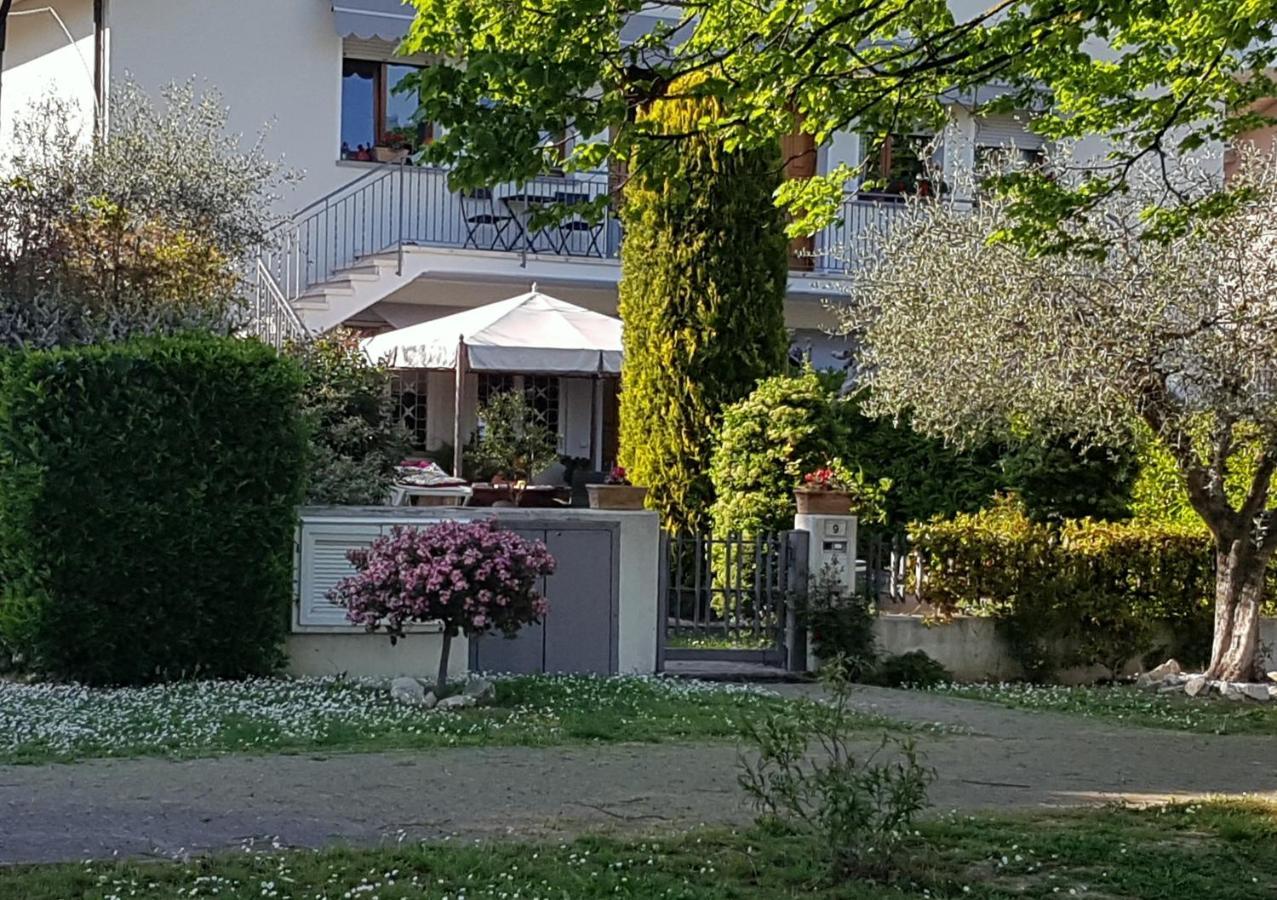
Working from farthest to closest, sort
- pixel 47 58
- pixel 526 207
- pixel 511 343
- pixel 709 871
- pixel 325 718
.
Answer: pixel 47 58
pixel 526 207
pixel 511 343
pixel 325 718
pixel 709 871

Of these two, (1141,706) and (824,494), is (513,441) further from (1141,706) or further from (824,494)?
(1141,706)

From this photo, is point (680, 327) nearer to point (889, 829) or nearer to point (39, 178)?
point (39, 178)

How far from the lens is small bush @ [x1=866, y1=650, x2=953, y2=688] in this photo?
528 inches

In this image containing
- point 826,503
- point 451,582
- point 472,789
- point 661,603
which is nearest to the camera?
point 472,789

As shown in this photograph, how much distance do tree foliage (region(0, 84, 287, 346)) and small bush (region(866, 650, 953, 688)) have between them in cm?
634

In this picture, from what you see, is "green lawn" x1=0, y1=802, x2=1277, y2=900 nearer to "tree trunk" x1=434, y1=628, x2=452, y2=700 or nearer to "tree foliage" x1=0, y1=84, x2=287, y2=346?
"tree trunk" x1=434, y1=628, x2=452, y2=700

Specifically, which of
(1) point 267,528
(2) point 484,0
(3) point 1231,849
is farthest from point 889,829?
(1) point 267,528

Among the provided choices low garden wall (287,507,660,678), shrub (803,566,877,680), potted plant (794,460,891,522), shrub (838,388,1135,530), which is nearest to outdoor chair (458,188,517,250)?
shrub (838,388,1135,530)

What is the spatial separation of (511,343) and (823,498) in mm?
4701

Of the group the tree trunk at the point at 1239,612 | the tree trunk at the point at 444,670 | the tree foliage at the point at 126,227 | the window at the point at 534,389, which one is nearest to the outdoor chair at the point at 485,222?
the window at the point at 534,389

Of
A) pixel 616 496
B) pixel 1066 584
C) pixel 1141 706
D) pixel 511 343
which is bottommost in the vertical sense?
pixel 1141 706

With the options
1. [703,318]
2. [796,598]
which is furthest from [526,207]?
[796,598]

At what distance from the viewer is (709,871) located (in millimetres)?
6562

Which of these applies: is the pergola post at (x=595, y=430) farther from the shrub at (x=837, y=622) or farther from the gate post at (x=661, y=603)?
the gate post at (x=661, y=603)
